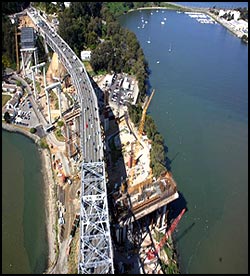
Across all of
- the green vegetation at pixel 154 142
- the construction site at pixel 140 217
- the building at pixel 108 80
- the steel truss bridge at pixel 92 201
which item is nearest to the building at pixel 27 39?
the building at pixel 108 80

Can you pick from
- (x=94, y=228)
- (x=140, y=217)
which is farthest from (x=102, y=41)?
(x=94, y=228)

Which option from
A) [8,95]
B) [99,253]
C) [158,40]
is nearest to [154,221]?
[99,253]

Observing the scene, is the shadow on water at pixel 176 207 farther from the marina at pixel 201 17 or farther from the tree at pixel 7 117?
the marina at pixel 201 17

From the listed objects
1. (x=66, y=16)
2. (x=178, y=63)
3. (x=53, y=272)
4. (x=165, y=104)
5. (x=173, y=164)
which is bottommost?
(x=53, y=272)

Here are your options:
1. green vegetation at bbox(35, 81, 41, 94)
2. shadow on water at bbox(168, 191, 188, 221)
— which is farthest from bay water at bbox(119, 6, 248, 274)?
green vegetation at bbox(35, 81, 41, 94)

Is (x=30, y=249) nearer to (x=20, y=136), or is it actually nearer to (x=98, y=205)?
(x=98, y=205)

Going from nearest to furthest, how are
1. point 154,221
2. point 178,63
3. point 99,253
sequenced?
point 99,253 < point 154,221 < point 178,63

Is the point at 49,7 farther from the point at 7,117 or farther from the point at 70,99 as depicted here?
the point at 7,117
